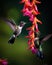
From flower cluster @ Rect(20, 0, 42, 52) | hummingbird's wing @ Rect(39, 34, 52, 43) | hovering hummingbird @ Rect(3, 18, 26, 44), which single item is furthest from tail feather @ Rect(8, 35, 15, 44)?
hummingbird's wing @ Rect(39, 34, 52, 43)

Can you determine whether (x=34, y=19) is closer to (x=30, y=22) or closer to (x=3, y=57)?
(x=30, y=22)

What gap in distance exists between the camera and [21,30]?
7.25ft

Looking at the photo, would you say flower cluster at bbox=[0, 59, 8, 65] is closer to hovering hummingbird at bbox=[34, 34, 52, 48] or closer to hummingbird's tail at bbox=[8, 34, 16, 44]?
hummingbird's tail at bbox=[8, 34, 16, 44]

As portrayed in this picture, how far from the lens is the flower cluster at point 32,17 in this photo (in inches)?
87.7

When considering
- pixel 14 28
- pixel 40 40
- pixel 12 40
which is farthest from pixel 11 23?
pixel 40 40

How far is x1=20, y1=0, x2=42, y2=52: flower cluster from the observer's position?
7.31 feet

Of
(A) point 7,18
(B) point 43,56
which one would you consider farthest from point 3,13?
(B) point 43,56

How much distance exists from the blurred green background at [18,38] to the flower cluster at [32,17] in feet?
0.12

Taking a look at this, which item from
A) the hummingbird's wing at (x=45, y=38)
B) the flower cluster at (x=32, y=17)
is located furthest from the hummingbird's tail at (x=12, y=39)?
the hummingbird's wing at (x=45, y=38)

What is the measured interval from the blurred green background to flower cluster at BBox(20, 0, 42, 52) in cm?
4

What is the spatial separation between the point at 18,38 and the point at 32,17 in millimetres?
245

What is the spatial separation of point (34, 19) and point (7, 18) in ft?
0.88

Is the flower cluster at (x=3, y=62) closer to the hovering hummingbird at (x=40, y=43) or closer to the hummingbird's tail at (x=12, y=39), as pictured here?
the hummingbird's tail at (x=12, y=39)

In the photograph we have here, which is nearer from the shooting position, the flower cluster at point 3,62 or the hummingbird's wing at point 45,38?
the flower cluster at point 3,62
